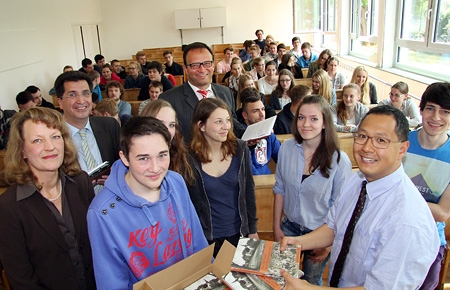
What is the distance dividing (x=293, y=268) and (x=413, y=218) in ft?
1.61

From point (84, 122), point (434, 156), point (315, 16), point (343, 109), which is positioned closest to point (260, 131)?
point (434, 156)

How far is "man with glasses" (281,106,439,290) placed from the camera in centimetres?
115

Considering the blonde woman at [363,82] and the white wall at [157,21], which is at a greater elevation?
the white wall at [157,21]

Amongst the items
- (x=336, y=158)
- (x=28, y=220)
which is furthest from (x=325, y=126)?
(x=28, y=220)

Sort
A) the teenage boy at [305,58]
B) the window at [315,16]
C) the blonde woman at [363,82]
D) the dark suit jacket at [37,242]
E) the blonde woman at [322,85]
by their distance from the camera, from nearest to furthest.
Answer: the dark suit jacket at [37,242] < the blonde woman at [322,85] < the blonde woman at [363,82] < the teenage boy at [305,58] < the window at [315,16]

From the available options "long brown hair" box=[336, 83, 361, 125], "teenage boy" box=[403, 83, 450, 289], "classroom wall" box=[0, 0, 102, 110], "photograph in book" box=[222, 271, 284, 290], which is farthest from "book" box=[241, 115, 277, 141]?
"classroom wall" box=[0, 0, 102, 110]

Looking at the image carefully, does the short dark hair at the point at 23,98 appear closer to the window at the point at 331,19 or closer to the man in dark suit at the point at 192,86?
the man in dark suit at the point at 192,86

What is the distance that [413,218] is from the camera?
1.15m

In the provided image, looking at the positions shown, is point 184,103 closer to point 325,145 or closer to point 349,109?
point 325,145

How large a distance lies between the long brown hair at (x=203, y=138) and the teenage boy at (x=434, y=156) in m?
1.03

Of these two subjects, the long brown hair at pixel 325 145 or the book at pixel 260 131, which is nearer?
the long brown hair at pixel 325 145

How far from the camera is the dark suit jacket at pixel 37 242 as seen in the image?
1486mm

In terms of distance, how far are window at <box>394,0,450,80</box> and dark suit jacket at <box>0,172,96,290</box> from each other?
5.42 metres

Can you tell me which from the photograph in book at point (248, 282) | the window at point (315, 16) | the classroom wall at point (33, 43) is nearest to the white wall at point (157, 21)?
the classroom wall at point (33, 43)
